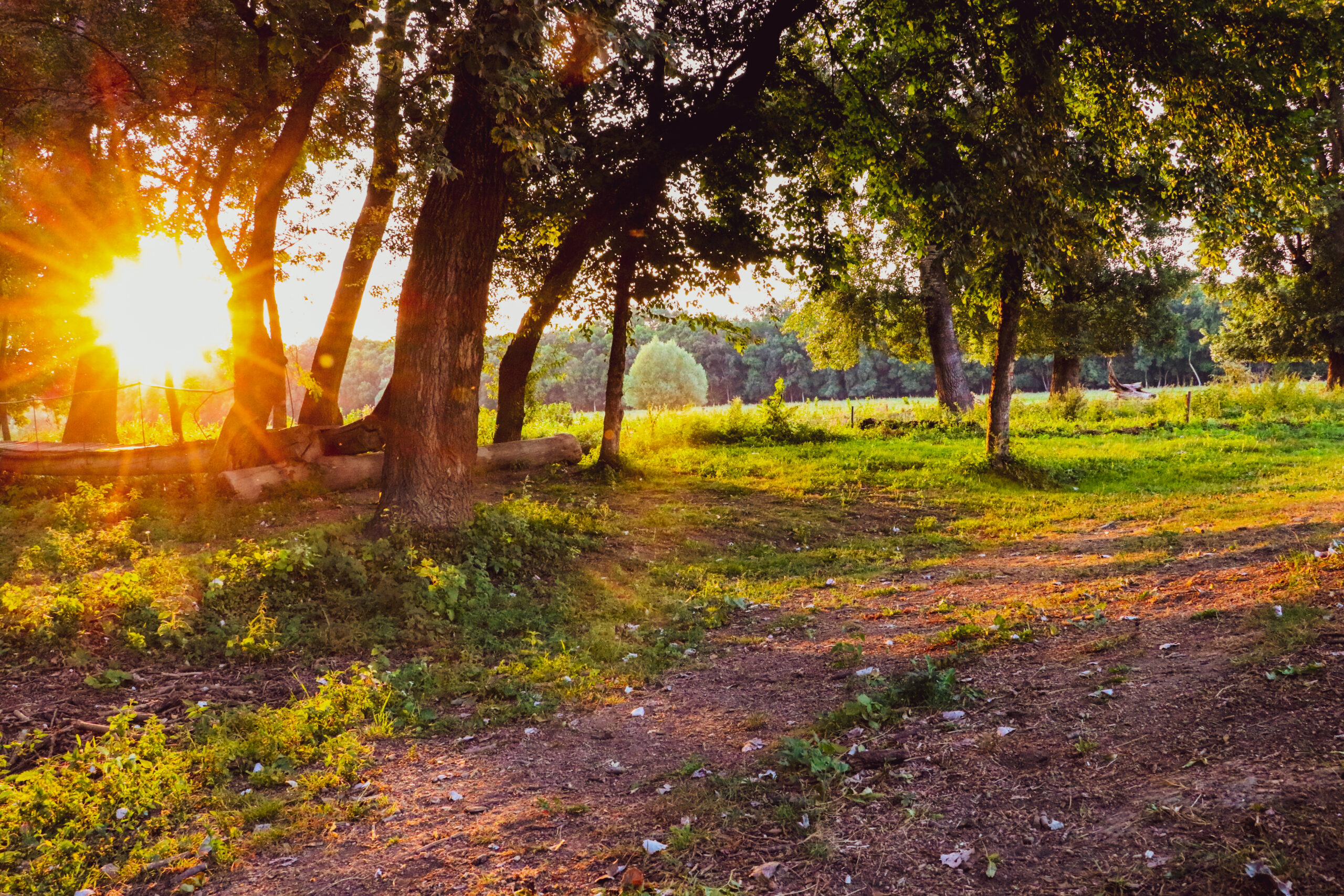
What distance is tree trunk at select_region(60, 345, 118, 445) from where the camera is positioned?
18.2 metres

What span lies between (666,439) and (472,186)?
13.1 metres

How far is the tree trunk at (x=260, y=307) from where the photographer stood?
36.2 ft

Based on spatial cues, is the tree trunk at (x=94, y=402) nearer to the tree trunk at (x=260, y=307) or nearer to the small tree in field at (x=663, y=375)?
the tree trunk at (x=260, y=307)

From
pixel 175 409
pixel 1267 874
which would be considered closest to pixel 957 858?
pixel 1267 874

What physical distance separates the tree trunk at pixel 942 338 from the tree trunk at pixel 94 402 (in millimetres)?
22563

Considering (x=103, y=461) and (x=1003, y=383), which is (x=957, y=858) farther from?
(x=103, y=461)

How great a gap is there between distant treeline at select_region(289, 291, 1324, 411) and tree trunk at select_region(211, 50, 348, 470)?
169 ft

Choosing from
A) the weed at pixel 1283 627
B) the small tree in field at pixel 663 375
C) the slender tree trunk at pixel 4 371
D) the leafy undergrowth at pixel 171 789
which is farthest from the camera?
the small tree in field at pixel 663 375

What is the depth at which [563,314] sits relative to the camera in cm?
1667

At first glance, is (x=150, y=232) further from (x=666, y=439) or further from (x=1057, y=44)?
(x=1057, y=44)

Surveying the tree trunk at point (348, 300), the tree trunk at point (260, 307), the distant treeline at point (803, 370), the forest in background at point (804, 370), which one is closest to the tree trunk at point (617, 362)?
the tree trunk at point (348, 300)

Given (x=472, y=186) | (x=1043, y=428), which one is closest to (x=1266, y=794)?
(x=472, y=186)

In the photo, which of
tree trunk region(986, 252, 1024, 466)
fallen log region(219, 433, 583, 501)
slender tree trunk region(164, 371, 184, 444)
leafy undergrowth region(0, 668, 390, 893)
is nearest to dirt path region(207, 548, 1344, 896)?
leafy undergrowth region(0, 668, 390, 893)

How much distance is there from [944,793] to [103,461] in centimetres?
1321
